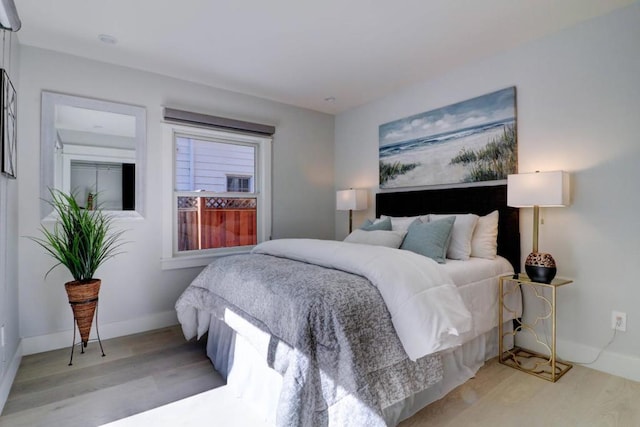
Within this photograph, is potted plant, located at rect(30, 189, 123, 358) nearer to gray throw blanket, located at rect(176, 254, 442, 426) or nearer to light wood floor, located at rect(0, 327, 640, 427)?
light wood floor, located at rect(0, 327, 640, 427)

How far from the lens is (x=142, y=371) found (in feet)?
7.62

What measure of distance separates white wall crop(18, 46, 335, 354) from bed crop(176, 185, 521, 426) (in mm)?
820

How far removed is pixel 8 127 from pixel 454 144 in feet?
11.3

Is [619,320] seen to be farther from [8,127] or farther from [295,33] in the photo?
[8,127]

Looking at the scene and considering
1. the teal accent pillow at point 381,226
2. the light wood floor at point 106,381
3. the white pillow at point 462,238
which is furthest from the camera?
the teal accent pillow at point 381,226

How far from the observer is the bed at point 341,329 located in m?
1.44

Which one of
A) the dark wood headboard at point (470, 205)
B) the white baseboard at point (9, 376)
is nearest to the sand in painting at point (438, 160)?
the dark wood headboard at point (470, 205)

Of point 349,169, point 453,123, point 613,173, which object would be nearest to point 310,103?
point 349,169

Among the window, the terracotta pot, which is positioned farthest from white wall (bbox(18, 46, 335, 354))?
the terracotta pot

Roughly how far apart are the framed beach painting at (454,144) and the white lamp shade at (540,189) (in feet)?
1.29

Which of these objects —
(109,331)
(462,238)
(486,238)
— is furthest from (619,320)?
(109,331)

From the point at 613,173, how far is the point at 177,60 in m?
3.49

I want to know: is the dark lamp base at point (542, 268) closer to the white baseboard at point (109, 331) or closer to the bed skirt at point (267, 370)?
the bed skirt at point (267, 370)

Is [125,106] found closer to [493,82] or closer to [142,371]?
[142,371]
